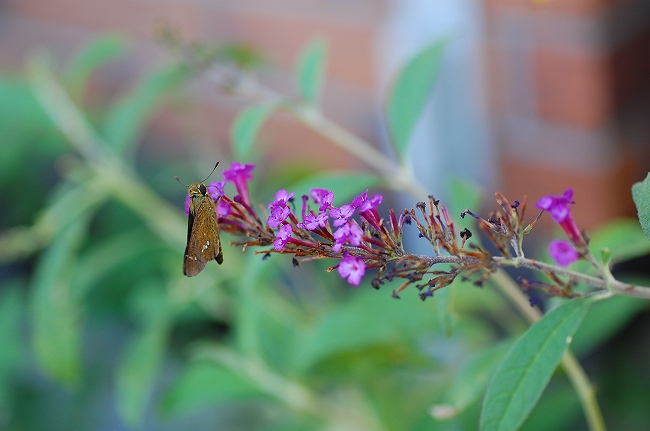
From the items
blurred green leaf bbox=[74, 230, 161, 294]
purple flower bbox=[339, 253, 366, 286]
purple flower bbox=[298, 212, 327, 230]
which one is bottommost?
blurred green leaf bbox=[74, 230, 161, 294]

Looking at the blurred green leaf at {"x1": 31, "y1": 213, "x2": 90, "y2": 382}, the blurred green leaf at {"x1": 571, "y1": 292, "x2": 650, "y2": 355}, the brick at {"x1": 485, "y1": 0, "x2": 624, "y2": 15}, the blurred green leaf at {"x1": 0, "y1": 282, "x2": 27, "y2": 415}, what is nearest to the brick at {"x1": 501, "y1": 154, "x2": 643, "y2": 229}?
the brick at {"x1": 485, "y1": 0, "x2": 624, "y2": 15}

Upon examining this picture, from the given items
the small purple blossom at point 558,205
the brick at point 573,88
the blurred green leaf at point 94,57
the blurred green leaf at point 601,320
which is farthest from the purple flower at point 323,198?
the brick at point 573,88

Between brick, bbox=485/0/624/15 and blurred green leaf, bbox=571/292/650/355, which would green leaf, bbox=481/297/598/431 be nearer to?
blurred green leaf, bbox=571/292/650/355

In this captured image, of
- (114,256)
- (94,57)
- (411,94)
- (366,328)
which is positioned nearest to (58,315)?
(114,256)

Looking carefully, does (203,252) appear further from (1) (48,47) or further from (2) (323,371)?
(1) (48,47)

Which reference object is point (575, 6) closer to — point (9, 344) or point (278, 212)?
point (278, 212)

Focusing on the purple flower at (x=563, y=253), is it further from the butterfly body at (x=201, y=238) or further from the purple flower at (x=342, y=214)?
the butterfly body at (x=201, y=238)

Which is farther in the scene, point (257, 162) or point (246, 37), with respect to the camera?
point (246, 37)
